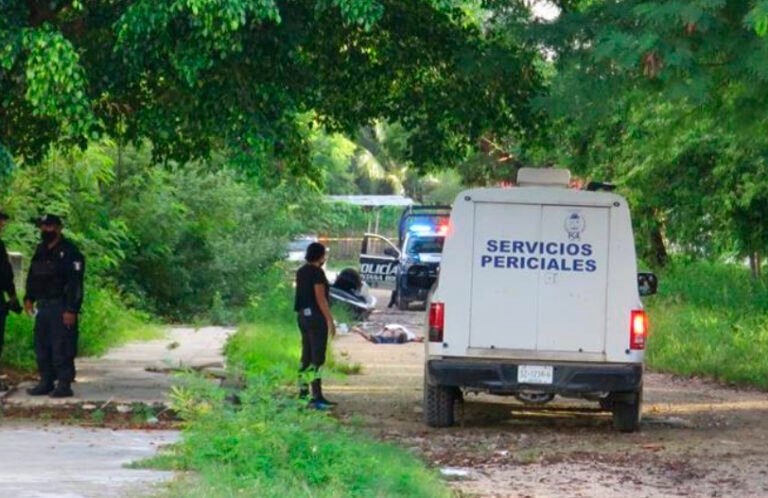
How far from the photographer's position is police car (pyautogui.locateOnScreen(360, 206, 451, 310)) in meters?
36.8

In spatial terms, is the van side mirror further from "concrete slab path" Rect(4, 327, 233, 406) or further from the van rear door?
"concrete slab path" Rect(4, 327, 233, 406)

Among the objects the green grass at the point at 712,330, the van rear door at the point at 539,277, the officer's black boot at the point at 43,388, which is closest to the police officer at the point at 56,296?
the officer's black boot at the point at 43,388

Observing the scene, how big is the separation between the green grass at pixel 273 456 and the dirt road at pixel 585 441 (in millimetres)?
1185

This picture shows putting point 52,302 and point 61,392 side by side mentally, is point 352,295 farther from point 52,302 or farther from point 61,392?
point 52,302

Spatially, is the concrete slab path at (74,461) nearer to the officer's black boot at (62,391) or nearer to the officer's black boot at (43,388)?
the officer's black boot at (62,391)

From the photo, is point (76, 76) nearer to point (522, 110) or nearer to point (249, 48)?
point (249, 48)

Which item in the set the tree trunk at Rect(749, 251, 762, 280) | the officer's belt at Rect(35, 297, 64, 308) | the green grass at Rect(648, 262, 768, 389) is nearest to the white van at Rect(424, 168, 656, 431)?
the officer's belt at Rect(35, 297, 64, 308)

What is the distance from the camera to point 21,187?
21.5 meters

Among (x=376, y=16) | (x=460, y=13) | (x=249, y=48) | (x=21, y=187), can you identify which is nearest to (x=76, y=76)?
(x=249, y=48)

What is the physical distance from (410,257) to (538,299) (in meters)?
22.6

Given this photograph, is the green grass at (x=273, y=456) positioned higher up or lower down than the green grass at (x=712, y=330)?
lower down

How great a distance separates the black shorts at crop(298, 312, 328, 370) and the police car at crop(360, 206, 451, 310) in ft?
60.2

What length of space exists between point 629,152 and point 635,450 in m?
14.2

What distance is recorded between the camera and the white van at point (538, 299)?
14.4 meters
